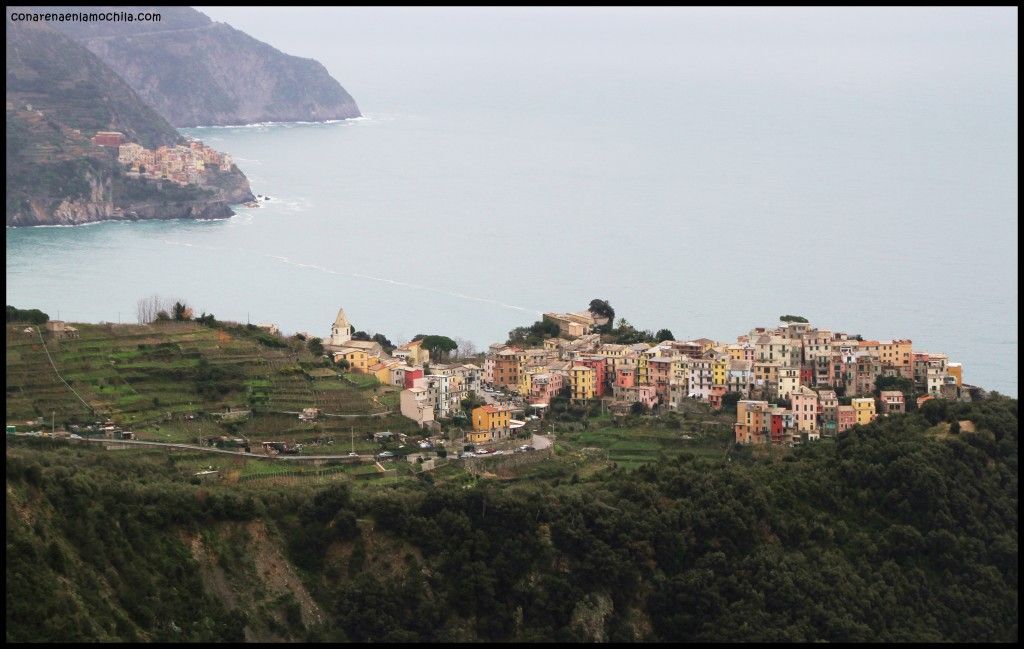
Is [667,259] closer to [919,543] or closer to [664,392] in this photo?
[664,392]

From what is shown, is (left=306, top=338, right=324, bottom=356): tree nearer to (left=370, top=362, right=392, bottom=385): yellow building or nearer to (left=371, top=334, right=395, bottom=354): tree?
(left=370, top=362, right=392, bottom=385): yellow building

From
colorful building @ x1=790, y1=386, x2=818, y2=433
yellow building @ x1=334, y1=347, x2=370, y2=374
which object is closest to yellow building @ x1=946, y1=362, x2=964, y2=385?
colorful building @ x1=790, y1=386, x2=818, y2=433

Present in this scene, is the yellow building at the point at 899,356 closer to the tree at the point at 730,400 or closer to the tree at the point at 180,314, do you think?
the tree at the point at 730,400

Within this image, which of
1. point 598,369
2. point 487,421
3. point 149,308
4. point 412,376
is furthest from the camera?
point 149,308

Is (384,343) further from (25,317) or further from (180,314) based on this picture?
(25,317)

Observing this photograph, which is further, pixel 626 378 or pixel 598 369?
pixel 598 369

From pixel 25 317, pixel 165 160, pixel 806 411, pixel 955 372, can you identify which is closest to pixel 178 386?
pixel 25 317

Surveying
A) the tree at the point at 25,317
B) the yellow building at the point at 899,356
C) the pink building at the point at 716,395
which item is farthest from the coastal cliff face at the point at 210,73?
the yellow building at the point at 899,356
